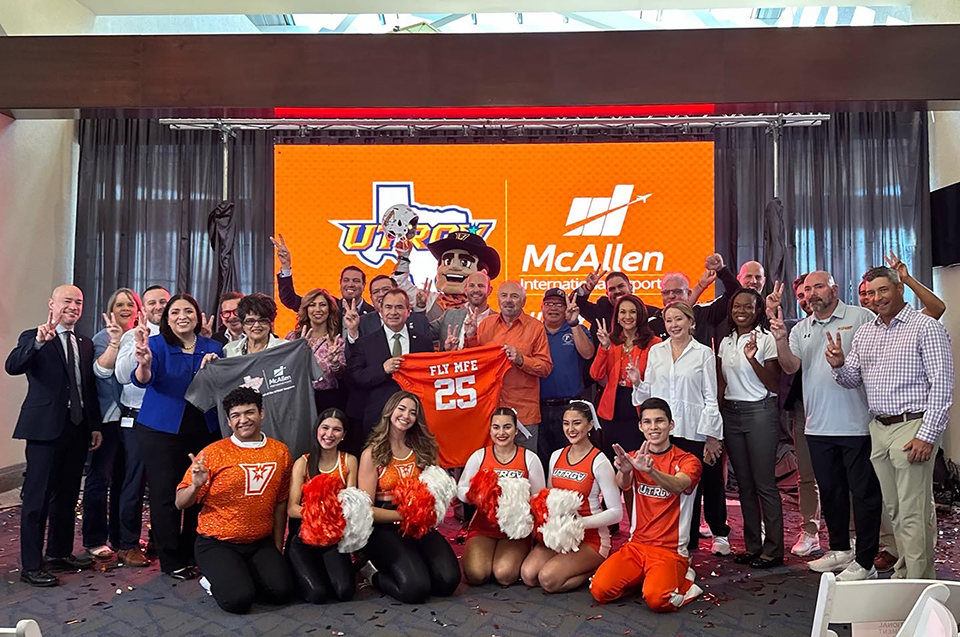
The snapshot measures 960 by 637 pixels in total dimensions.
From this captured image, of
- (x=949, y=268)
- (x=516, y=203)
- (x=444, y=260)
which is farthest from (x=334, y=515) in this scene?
(x=949, y=268)

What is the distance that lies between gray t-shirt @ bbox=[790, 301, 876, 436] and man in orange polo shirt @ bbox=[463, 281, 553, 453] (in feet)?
4.77

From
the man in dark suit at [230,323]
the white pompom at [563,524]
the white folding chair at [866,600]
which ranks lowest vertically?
the white pompom at [563,524]

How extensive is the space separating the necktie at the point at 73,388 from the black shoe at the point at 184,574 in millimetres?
951

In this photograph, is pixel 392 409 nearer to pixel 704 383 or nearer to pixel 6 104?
pixel 704 383

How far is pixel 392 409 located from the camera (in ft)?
13.7

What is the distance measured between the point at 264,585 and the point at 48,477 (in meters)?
1.38

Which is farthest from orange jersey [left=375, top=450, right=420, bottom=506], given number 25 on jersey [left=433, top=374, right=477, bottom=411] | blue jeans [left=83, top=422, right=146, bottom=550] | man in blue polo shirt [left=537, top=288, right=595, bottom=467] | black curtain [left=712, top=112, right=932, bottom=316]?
black curtain [left=712, top=112, right=932, bottom=316]

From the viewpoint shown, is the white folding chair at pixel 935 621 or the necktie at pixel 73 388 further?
the necktie at pixel 73 388

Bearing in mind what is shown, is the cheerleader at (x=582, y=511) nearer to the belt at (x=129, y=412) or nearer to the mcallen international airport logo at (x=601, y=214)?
the belt at (x=129, y=412)

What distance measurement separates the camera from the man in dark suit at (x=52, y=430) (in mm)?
4242

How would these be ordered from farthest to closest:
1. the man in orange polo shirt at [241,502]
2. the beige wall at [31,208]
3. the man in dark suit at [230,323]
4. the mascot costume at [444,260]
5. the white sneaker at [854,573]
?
1. the beige wall at [31,208]
2. the mascot costume at [444,260]
3. the man in dark suit at [230,323]
4. the white sneaker at [854,573]
5. the man in orange polo shirt at [241,502]

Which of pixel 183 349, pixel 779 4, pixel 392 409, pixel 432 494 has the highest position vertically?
pixel 779 4

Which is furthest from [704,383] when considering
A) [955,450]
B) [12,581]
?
[12,581]

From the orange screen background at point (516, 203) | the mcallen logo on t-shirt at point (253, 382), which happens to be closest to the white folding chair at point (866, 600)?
the mcallen logo on t-shirt at point (253, 382)
